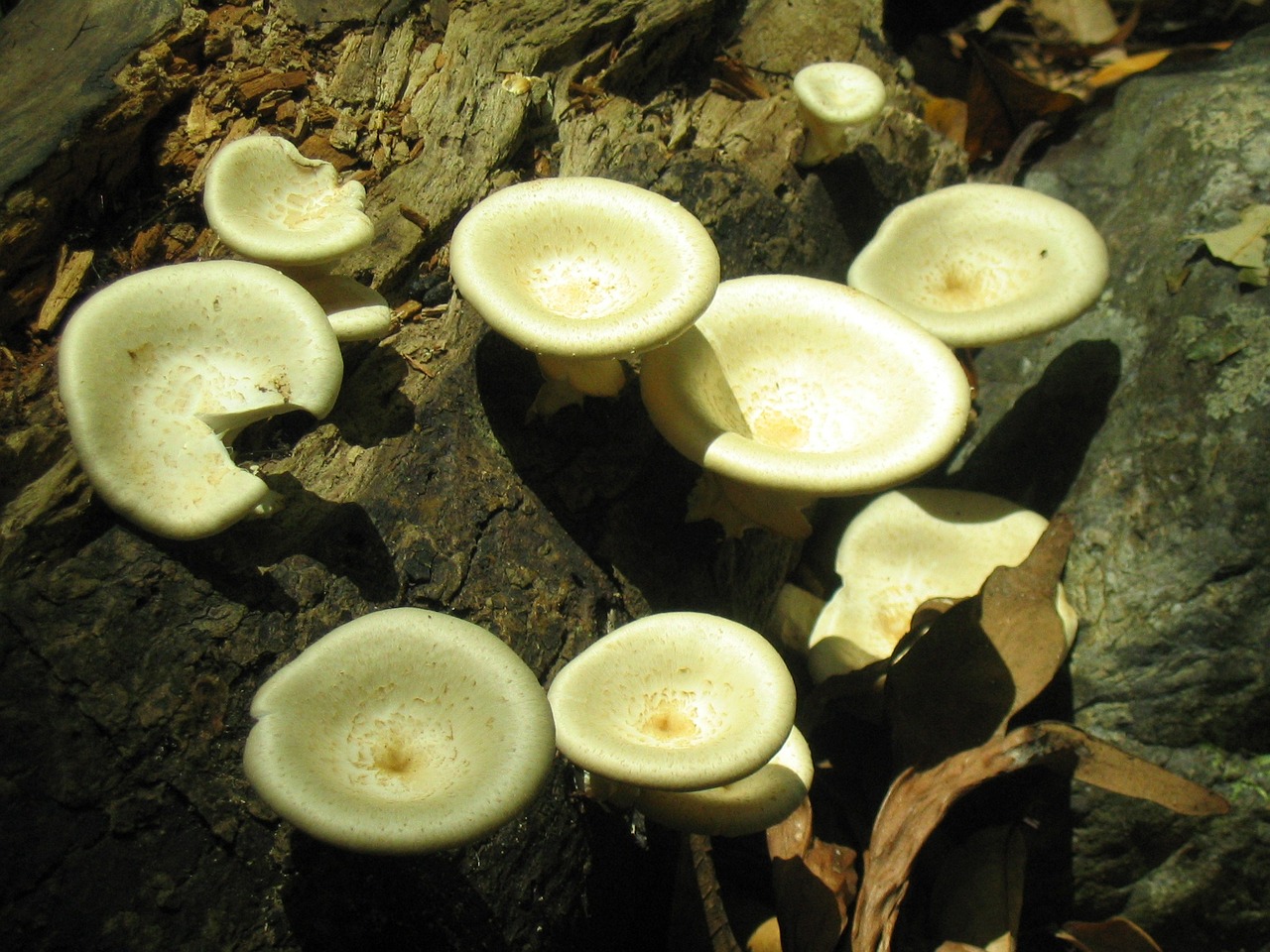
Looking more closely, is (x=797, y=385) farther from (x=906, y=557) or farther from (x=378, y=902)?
(x=378, y=902)

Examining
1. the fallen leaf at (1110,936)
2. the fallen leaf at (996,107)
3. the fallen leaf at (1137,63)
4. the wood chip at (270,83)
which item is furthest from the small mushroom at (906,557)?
the fallen leaf at (1137,63)

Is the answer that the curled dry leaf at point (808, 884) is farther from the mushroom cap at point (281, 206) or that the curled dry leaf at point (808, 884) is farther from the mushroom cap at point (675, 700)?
the mushroom cap at point (281, 206)

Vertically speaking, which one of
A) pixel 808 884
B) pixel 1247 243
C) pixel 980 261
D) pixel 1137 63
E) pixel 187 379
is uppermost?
pixel 187 379

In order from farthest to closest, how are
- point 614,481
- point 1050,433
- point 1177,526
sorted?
point 1050,433 → point 1177,526 → point 614,481

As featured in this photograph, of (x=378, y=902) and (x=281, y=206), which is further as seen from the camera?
(x=281, y=206)

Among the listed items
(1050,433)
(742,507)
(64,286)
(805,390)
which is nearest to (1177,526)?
(1050,433)

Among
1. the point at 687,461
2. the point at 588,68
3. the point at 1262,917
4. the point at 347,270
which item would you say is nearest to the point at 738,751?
the point at 687,461

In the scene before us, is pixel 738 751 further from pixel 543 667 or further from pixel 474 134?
pixel 474 134

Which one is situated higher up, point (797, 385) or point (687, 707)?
point (797, 385)
